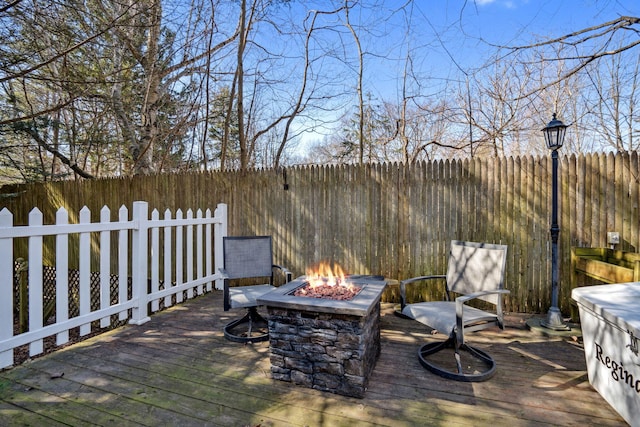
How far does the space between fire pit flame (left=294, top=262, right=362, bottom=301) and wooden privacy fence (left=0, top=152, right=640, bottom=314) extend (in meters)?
1.52

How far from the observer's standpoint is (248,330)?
3.22 metres

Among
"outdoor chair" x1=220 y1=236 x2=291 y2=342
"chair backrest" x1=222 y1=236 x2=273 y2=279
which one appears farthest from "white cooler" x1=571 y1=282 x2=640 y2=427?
"chair backrest" x1=222 y1=236 x2=273 y2=279

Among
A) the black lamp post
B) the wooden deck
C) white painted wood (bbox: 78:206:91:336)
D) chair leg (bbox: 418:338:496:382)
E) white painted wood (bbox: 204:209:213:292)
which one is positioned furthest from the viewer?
white painted wood (bbox: 204:209:213:292)

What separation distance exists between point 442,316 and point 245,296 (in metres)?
1.79

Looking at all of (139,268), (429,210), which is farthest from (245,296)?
(429,210)

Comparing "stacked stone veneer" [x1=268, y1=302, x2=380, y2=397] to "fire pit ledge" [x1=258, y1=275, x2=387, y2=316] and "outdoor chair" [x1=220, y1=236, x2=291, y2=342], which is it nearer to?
"fire pit ledge" [x1=258, y1=275, x2=387, y2=316]

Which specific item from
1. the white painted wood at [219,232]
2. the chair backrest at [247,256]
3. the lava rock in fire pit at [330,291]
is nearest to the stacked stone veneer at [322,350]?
the lava rock in fire pit at [330,291]

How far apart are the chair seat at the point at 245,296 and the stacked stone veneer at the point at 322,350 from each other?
2.05ft

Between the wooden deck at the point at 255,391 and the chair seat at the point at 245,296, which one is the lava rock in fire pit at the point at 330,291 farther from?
the wooden deck at the point at 255,391

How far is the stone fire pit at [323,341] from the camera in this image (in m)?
2.07

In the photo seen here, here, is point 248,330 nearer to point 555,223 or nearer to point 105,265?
point 105,265

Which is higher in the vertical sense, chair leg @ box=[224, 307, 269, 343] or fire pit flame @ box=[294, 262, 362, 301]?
fire pit flame @ box=[294, 262, 362, 301]

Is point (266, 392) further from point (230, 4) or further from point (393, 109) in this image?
point (393, 109)

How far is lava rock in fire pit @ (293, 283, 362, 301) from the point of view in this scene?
92.1 inches
